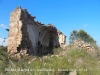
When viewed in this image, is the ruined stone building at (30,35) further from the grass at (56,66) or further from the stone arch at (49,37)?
the grass at (56,66)

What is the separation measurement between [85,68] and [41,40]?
11415 millimetres

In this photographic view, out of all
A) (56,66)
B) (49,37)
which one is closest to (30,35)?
(49,37)

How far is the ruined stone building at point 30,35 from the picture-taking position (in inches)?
642

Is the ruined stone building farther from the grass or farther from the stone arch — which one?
the grass

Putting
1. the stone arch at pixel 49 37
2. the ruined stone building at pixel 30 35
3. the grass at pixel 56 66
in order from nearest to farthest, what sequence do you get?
1. the grass at pixel 56 66
2. the ruined stone building at pixel 30 35
3. the stone arch at pixel 49 37

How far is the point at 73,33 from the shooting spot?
34.0 metres

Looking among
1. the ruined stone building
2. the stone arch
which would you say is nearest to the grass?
the ruined stone building

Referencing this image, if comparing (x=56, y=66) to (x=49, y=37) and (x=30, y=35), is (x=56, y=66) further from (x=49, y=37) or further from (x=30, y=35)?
(x=49, y=37)

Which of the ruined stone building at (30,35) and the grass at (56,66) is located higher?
the ruined stone building at (30,35)

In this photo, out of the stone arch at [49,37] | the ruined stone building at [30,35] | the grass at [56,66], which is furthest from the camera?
the stone arch at [49,37]

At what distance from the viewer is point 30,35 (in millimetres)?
19266

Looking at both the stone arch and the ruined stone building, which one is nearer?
the ruined stone building

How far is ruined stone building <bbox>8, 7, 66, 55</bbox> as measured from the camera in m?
16.3

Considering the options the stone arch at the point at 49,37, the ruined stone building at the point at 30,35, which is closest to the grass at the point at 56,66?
the ruined stone building at the point at 30,35
